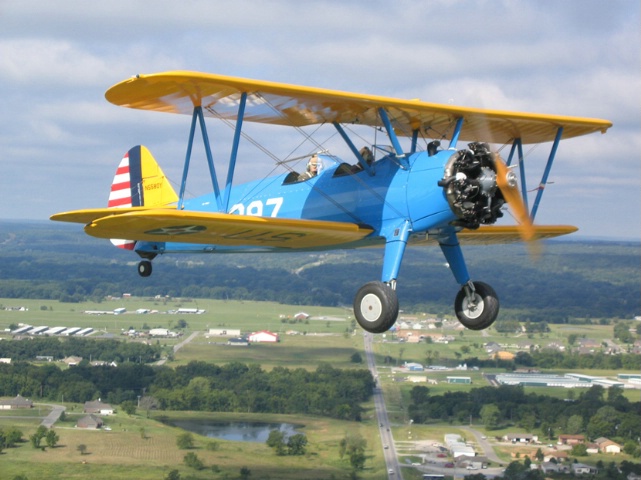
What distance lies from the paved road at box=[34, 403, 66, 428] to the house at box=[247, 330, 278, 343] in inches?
502

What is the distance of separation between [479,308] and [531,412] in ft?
85.7

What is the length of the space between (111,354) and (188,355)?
4792mm

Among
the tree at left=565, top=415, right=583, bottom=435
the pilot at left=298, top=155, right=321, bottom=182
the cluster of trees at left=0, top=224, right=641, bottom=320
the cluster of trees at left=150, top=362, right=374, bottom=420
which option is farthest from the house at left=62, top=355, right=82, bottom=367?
the pilot at left=298, top=155, right=321, bottom=182

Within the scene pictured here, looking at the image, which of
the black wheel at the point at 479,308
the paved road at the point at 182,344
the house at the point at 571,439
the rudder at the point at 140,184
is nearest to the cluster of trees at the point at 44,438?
the paved road at the point at 182,344

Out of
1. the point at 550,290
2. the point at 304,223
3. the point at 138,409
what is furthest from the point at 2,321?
the point at 304,223

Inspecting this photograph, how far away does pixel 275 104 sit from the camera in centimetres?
1199

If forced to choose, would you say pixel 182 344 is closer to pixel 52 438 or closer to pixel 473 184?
pixel 52 438

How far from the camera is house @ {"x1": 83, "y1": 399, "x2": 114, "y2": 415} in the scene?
120 feet

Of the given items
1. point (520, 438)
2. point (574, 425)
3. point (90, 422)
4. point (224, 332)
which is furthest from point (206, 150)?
point (224, 332)

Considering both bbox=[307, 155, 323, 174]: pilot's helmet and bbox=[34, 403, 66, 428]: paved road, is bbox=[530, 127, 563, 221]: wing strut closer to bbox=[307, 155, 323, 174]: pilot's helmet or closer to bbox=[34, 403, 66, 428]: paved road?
bbox=[307, 155, 323, 174]: pilot's helmet

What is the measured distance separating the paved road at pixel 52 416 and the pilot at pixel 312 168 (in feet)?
80.2

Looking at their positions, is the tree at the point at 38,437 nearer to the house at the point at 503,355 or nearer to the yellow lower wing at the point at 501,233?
the yellow lower wing at the point at 501,233

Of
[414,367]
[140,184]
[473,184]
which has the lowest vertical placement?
[414,367]

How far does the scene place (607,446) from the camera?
3556 cm
